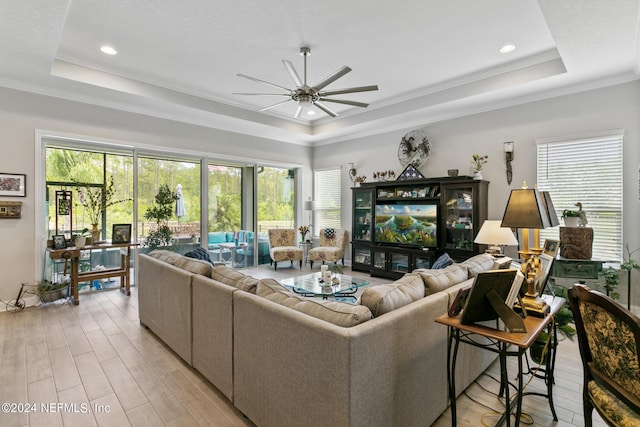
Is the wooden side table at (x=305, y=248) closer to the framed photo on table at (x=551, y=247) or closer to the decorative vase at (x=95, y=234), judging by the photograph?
the decorative vase at (x=95, y=234)

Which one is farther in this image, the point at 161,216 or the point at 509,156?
the point at 161,216

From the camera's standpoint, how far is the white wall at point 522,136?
3.87 metres

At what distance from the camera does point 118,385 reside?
235 centimetres

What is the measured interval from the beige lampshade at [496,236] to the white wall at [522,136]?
6.30ft

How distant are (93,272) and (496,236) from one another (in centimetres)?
550

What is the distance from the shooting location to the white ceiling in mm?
2863

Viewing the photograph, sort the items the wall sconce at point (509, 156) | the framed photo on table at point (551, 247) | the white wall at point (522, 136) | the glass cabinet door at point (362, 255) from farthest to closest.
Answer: the glass cabinet door at point (362, 255), the wall sconce at point (509, 156), the white wall at point (522, 136), the framed photo on table at point (551, 247)

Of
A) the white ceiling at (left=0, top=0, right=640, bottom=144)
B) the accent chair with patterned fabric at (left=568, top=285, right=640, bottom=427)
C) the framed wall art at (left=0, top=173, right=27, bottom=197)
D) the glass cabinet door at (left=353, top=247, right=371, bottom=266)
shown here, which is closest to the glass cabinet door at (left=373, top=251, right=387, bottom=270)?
the glass cabinet door at (left=353, top=247, right=371, bottom=266)

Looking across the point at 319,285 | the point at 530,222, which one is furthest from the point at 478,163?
the point at 530,222

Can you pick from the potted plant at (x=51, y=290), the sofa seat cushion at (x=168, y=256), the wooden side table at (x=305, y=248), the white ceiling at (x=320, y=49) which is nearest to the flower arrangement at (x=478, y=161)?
the white ceiling at (x=320, y=49)

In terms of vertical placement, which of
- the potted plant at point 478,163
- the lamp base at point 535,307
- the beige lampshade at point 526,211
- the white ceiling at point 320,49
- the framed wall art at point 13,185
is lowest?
the lamp base at point 535,307

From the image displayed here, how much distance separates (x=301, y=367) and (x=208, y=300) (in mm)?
1037

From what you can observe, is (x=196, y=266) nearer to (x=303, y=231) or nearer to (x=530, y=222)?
(x=530, y=222)

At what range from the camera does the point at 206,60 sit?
3945 millimetres
